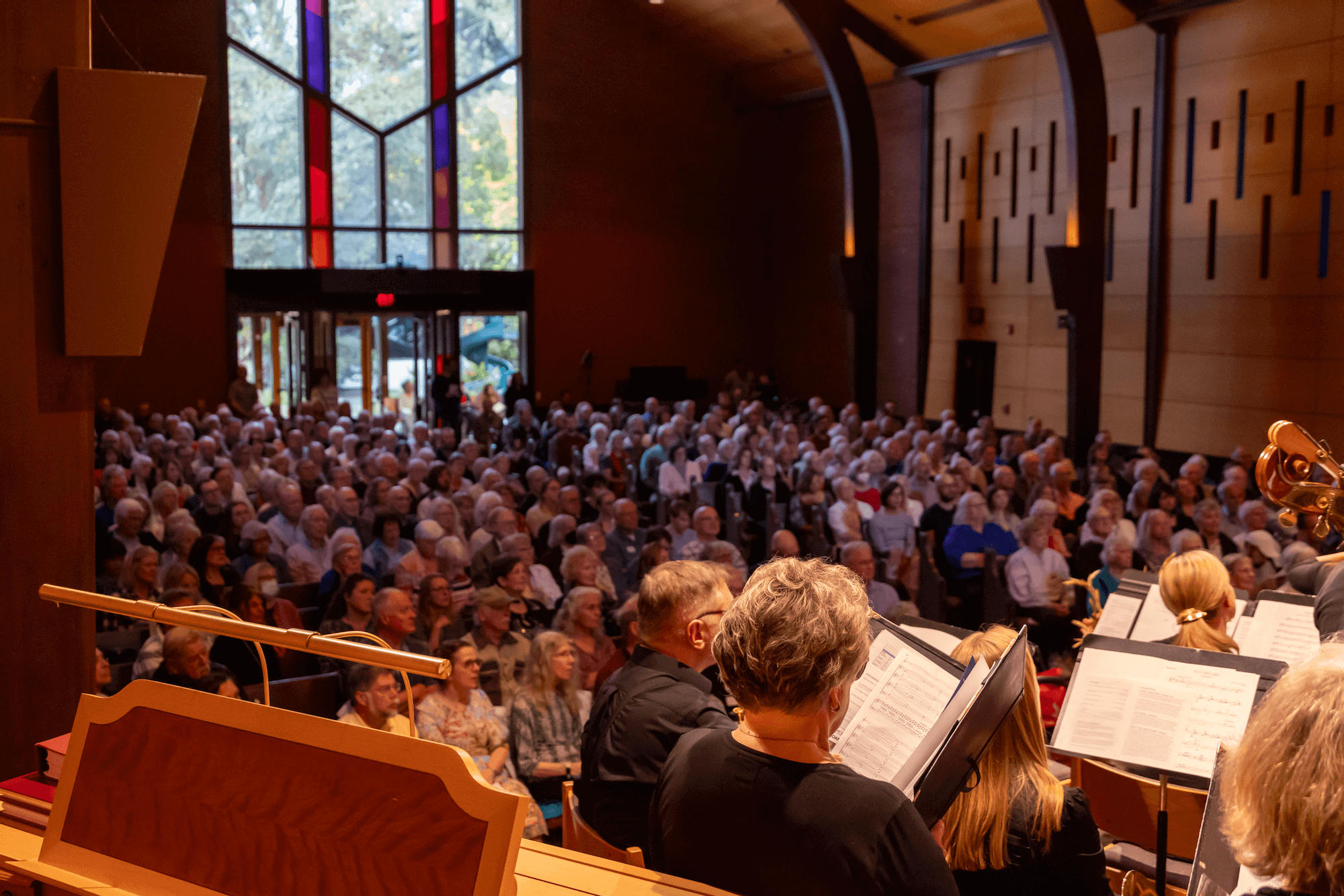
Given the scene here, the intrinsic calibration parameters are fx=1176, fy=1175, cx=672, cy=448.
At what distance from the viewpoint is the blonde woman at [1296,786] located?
56.3 inches

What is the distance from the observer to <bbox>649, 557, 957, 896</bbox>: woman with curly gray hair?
1721mm

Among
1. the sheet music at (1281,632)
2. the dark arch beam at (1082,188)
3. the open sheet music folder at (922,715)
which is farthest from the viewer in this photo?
the dark arch beam at (1082,188)

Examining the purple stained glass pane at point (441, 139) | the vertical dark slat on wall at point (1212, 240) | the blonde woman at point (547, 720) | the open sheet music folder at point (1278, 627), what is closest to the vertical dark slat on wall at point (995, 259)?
the vertical dark slat on wall at point (1212, 240)

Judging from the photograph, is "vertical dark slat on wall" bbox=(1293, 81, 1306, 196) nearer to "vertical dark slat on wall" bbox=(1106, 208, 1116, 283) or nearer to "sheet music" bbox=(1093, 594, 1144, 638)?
"vertical dark slat on wall" bbox=(1106, 208, 1116, 283)

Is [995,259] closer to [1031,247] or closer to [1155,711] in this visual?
[1031,247]

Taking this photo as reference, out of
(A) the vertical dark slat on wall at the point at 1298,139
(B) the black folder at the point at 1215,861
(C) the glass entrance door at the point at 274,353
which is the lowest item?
(B) the black folder at the point at 1215,861

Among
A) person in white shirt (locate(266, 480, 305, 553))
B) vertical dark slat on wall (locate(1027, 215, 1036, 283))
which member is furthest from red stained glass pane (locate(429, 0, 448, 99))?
person in white shirt (locate(266, 480, 305, 553))

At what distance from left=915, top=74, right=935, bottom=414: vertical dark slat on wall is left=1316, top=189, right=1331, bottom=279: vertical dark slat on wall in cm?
600

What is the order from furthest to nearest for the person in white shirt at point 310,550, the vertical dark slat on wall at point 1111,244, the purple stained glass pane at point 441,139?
the purple stained glass pane at point 441,139, the vertical dark slat on wall at point 1111,244, the person in white shirt at point 310,550

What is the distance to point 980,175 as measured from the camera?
1694cm

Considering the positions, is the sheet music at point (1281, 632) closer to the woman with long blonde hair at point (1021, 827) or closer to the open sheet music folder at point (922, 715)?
the woman with long blonde hair at point (1021, 827)

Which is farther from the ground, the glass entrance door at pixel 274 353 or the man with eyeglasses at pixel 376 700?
the glass entrance door at pixel 274 353

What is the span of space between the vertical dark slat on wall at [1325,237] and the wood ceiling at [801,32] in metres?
3.39

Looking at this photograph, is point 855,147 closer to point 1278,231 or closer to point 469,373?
point 1278,231
